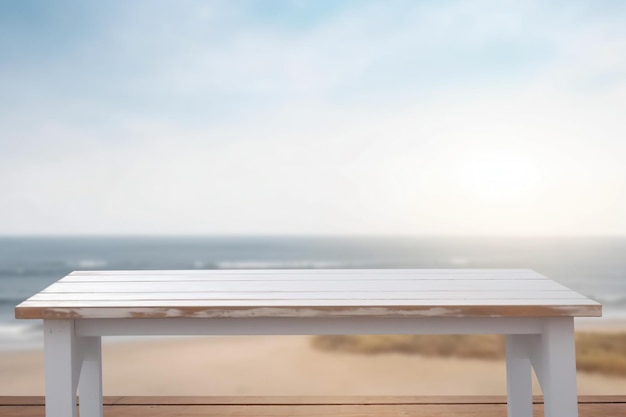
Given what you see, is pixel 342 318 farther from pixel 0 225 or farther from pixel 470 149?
pixel 0 225

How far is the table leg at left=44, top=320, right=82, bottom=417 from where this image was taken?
54.9 inches

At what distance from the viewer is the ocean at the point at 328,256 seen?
11.8 m

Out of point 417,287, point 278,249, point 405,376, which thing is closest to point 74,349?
point 417,287

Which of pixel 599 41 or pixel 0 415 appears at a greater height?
pixel 599 41

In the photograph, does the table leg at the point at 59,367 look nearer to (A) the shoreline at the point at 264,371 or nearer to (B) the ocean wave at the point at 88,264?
(A) the shoreline at the point at 264,371

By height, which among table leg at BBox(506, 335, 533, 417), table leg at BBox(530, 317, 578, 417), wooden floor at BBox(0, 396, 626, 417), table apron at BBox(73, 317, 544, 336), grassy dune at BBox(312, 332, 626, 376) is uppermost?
table apron at BBox(73, 317, 544, 336)

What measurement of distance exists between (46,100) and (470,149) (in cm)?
956

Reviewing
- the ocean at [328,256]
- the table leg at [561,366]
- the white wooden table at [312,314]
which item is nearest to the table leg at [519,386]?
the white wooden table at [312,314]

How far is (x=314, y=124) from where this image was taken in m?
13.8

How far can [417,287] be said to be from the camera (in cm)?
157

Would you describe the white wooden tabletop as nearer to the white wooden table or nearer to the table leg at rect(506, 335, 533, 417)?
the white wooden table

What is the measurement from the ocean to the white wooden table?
876cm

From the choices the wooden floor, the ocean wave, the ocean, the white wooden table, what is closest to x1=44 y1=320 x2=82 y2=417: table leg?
the white wooden table

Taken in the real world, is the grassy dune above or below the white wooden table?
below
